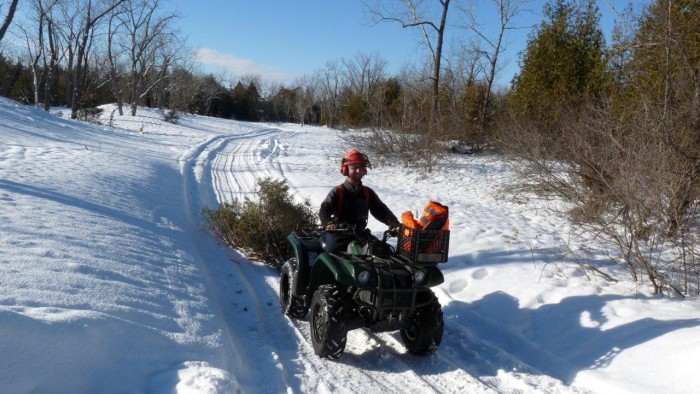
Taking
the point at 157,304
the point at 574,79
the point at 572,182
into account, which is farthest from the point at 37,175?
the point at 574,79

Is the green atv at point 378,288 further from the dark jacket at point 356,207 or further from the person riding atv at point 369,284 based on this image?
the dark jacket at point 356,207

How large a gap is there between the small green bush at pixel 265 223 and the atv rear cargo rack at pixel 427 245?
10.5ft

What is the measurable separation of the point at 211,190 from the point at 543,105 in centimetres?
1169

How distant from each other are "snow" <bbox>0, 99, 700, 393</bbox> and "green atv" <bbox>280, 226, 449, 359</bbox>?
0.84 feet

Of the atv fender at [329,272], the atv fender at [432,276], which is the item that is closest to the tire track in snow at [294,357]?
the atv fender at [329,272]

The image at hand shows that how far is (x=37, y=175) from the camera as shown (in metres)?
9.06

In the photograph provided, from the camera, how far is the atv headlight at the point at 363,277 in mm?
4203

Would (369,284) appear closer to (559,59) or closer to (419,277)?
(419,277)

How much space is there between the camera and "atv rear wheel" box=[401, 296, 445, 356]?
14.6 feet

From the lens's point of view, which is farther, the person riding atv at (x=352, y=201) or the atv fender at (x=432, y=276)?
the person riding atv at (x=352, y=201)

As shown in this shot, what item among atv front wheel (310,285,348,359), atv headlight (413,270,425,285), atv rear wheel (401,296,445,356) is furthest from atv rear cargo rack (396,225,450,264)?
atv front wheel (310,285,348,359)

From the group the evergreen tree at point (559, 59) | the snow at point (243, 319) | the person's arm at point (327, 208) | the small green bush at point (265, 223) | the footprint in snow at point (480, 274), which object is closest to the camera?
the snow at point (243, 319)

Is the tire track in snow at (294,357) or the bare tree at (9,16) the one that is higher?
the bare tree at (9,16)

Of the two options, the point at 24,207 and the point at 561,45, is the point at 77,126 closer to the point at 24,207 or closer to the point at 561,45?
the point at 24,207
